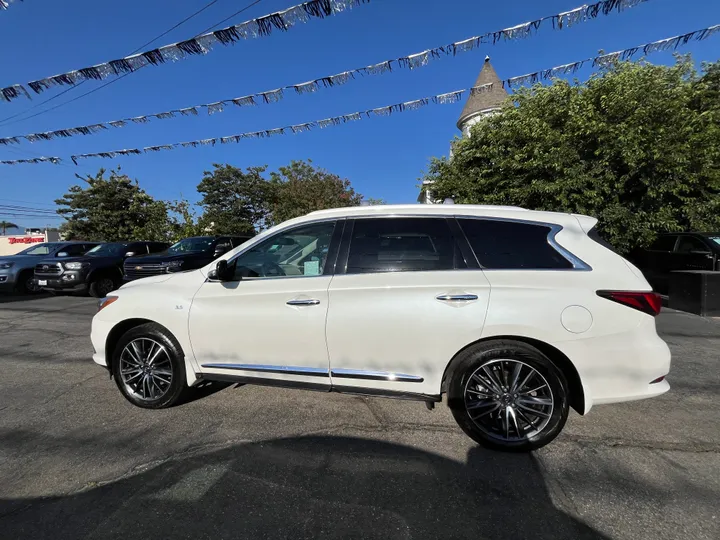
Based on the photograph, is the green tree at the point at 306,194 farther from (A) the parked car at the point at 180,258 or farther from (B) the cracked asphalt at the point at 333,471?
(B) the cracked asphalt at the point at 333,471

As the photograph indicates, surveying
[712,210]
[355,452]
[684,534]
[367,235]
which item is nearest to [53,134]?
[367,235]

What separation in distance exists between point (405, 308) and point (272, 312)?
108cm

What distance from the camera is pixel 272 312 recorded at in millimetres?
2971

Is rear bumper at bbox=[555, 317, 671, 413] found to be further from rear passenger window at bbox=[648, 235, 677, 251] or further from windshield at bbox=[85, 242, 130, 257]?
windshield at bbox=[85, 242, 130, 257]

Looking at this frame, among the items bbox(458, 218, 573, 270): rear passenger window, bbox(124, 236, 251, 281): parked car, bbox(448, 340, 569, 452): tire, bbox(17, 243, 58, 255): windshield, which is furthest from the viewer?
bbox(17, 243, 58, 255): windshield

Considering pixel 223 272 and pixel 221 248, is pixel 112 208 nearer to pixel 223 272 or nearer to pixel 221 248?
pixel 221 248

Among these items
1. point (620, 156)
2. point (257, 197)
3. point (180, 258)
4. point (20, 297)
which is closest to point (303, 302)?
point (180, 258)

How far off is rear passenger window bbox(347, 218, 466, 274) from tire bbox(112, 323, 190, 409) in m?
1.82

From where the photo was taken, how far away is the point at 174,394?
10.9 ft

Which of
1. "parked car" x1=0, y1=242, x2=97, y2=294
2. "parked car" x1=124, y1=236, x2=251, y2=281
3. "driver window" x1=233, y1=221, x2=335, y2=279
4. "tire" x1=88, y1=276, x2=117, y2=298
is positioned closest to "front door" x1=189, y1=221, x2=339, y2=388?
"driver window" x1=233, y1=221, x2=335, y2=279

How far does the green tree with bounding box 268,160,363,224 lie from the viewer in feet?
98.4

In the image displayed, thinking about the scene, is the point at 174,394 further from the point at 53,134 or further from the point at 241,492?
the point at 53,134

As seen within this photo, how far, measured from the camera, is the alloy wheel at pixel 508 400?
2676 millimetres

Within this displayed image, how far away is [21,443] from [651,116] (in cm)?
1253
